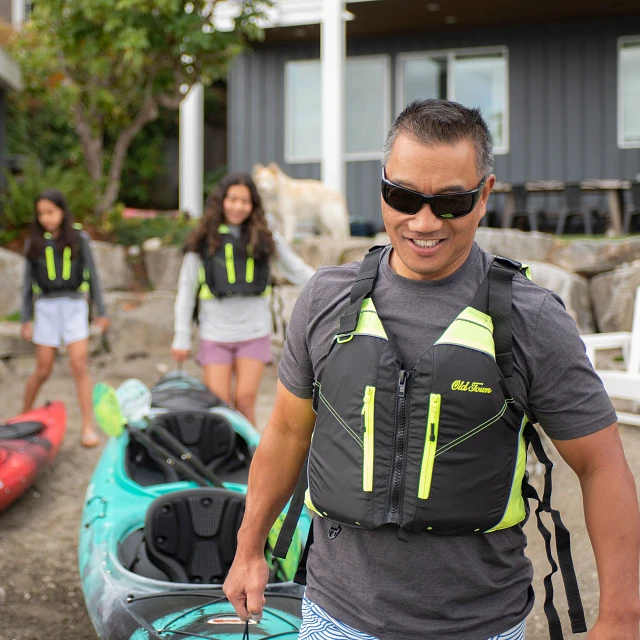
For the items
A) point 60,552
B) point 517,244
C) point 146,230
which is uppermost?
point 146,230

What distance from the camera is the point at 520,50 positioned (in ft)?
41.5

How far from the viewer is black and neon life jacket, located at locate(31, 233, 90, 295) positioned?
599 cm

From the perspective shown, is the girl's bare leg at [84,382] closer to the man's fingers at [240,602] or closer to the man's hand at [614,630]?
the man's fingers at [240,602]

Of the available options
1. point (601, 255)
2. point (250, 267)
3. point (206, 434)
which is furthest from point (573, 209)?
point (206, 434)


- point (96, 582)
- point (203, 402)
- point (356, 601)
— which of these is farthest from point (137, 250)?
point (356, 601)

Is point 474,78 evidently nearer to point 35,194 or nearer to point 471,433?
point 35,194

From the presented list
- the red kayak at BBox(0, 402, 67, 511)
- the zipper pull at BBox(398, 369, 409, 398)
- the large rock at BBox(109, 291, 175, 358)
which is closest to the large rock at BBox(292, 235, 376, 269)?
the large rock at BBox(109, 291, 175, 358)

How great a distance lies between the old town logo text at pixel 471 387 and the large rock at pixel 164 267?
357 inches

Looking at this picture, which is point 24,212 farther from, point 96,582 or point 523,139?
point 96,582

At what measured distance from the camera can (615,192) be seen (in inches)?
412

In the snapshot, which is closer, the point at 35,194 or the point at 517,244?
the point at 517,244

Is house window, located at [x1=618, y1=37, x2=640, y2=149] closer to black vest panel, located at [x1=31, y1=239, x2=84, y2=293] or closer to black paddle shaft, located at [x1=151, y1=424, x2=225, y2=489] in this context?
black vest panel, located at [x1=31, y1=239, x2=84, y2=293]

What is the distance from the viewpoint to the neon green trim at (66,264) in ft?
19.7

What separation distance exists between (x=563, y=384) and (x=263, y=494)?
0.69 meters
